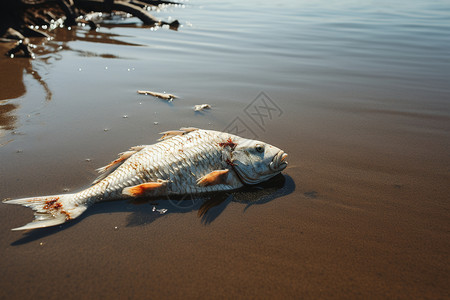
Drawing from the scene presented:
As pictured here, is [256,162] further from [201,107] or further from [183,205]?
[201,107]

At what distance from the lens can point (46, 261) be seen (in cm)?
280

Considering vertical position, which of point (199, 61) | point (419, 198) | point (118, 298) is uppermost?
point (199, 61)

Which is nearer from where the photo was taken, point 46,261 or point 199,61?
point 46,261

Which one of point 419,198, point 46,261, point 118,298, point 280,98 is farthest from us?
point 280,98

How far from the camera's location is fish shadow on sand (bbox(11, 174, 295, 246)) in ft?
10.8

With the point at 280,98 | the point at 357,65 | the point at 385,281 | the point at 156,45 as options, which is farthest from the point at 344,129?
the point at 156,45

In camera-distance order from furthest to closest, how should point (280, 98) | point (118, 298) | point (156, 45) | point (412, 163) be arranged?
point (156, 45), point (280, 98), point (412, 163), point (118, 298)

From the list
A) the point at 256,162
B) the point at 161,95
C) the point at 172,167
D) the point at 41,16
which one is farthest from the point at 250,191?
the point at 41,16

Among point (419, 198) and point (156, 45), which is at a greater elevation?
point (156, 45)

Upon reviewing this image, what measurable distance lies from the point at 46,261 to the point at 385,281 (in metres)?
2.97

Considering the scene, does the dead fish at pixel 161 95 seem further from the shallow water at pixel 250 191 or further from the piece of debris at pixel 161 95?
A: the shallow water at pixel 250 191

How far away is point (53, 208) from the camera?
324 cm

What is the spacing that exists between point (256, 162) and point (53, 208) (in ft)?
7.54

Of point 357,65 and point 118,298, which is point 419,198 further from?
point 357,65
